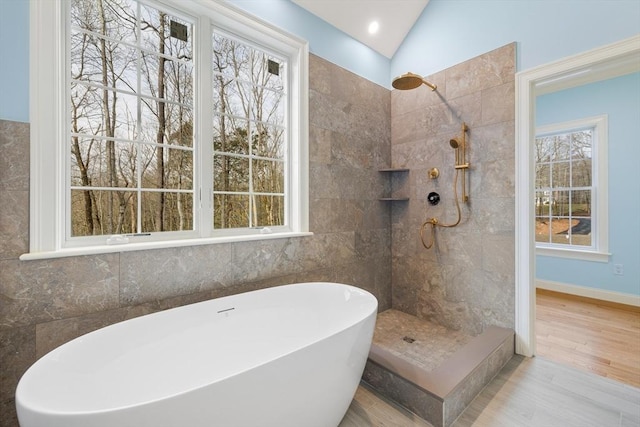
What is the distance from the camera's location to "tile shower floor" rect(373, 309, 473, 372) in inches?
82.4

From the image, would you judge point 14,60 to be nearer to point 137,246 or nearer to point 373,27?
point 137,246

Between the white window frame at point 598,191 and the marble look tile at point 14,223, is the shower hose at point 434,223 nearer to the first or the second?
the white window frame at point 598,191

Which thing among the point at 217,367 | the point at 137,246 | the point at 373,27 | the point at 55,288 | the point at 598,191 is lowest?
the point at 217,367

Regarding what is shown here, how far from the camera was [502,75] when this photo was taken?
221 cm

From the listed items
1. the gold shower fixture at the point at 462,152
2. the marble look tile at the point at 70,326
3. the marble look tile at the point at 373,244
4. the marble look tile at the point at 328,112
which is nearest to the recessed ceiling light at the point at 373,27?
the marble look tile at the point at 328,112

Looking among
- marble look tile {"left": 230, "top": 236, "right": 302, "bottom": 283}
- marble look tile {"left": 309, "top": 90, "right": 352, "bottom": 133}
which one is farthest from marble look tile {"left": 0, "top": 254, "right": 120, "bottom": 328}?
marble look tile {"left": 309, "top": 90, "right": 352, "bottom": 133}

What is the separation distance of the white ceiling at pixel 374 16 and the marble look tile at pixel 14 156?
80.4 inches

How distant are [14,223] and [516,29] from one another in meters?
3.43

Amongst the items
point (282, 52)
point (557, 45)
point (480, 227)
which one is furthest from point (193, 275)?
point (557, 45)

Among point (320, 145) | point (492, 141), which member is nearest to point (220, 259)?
point (320, 145)

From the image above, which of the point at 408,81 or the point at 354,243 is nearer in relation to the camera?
the point at 408,81

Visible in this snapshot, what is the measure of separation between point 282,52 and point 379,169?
1.43 meters

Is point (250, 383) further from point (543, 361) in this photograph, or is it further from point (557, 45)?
point (557, 45)

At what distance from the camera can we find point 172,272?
1672mm
